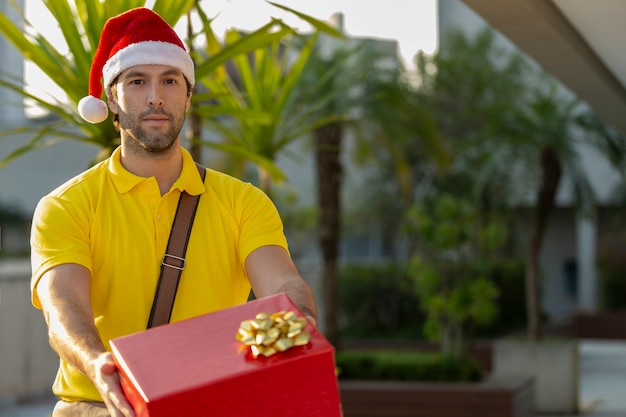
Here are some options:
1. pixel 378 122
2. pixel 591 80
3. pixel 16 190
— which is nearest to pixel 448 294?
pixel 378 122

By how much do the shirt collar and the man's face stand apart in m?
0.07

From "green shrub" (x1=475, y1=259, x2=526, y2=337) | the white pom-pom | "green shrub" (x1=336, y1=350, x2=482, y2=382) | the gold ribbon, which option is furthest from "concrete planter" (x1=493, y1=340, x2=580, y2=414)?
the gold ribbon

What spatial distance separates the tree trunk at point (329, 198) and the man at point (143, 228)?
9129 mm

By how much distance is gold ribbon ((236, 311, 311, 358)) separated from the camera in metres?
1.85

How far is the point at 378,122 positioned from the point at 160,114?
33.4ft

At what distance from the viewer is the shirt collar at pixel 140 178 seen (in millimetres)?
2309

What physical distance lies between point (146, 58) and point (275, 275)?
1.64 feet

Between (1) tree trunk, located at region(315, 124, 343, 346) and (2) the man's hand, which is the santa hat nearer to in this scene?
(2) the man's hand

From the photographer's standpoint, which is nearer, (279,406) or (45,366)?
(279,406)

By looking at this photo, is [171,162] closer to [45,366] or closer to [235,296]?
[235,296]

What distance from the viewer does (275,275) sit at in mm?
2242

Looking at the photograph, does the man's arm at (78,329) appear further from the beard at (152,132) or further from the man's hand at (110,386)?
the beard at (152,132)

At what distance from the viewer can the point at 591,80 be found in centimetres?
723

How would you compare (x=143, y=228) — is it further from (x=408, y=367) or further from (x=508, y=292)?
(x=508, y=292)
